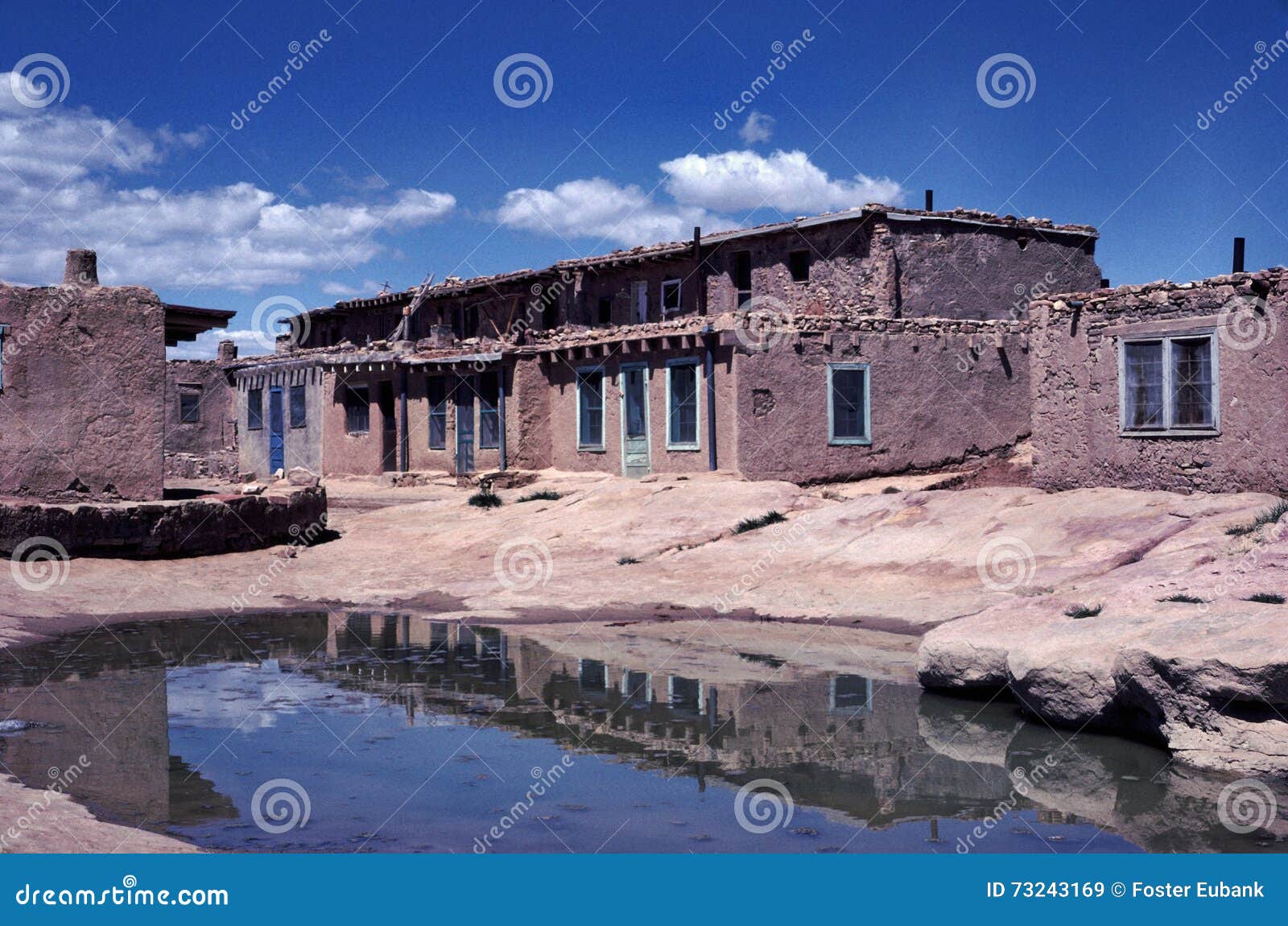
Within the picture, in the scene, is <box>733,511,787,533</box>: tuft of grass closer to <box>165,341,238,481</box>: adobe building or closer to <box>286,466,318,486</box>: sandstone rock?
<box>286,466,318,486</box>: sandstone rock

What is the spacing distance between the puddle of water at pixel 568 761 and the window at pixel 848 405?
12154 mm

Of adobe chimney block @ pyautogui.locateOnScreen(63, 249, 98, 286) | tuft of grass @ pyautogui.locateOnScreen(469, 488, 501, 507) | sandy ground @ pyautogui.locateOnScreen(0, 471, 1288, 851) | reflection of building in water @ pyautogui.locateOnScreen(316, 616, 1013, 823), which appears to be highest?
adobe chimney block @ pyautogui.locateOnScreen(63, 249, 98, 286)

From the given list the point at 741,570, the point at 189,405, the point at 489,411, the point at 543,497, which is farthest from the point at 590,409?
the point at 189,405

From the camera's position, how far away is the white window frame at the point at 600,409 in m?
25.7

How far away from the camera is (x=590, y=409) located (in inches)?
1039

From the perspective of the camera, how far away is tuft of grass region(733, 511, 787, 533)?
57.6 ft

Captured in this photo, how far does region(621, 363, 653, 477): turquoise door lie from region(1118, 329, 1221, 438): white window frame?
10.1m

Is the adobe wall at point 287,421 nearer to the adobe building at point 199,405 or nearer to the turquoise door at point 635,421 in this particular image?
the adobe building at point 199,405

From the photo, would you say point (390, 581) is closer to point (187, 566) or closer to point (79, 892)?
point (187, 566)

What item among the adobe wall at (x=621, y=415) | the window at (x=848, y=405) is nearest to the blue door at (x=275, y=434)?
the adobe wall at (x=621, y=415)

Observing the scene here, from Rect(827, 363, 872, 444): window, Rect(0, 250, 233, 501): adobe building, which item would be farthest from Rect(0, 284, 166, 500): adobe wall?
Rect(827, 363, 872, 444): window

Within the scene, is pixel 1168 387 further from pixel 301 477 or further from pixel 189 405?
pixel 189 405

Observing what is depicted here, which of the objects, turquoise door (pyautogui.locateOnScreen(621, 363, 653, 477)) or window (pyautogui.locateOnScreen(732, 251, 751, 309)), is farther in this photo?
window (pyautogui.locateOnScreen(732, 251, 751, 309))

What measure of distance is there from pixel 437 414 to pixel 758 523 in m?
14.5
